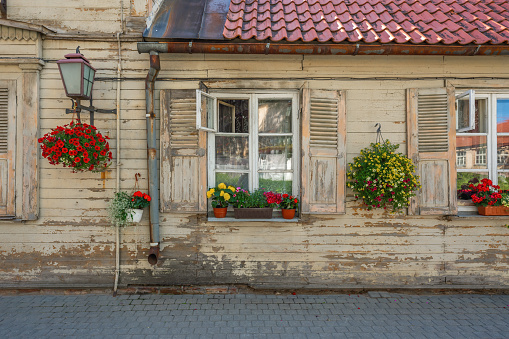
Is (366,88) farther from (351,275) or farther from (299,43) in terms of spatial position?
(351,275)

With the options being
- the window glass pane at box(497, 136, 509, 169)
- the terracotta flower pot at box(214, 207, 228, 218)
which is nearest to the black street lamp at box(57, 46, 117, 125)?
the terracotta flower pot at box(214, 207, 228, 218)

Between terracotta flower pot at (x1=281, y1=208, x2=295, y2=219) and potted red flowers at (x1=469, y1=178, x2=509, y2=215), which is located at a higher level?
potted red flowers at (x1=469, y1=178, x2=509, y2=215)

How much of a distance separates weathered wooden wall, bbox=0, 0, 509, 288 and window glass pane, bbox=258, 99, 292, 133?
0.26 meters

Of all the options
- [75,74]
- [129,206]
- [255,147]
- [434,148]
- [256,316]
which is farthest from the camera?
[255,147]

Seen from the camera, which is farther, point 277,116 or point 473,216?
point 277,116

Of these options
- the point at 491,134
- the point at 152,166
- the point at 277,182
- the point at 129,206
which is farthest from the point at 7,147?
the point at 491,134

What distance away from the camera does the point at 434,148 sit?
399cm

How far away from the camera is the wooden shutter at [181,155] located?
13.0 feet

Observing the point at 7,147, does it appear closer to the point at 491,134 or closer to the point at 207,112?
the point at 207,112

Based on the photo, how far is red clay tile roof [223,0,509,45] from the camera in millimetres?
3668

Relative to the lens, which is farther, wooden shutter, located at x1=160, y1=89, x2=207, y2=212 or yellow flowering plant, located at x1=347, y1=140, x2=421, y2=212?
wooden shutter, located at x1=160, y1=89, x2=207, y2=212

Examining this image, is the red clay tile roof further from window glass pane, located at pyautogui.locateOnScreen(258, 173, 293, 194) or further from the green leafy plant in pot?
the green leafy plant in pot

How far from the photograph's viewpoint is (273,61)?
4.05 meters

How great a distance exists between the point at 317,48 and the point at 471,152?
264 cm
